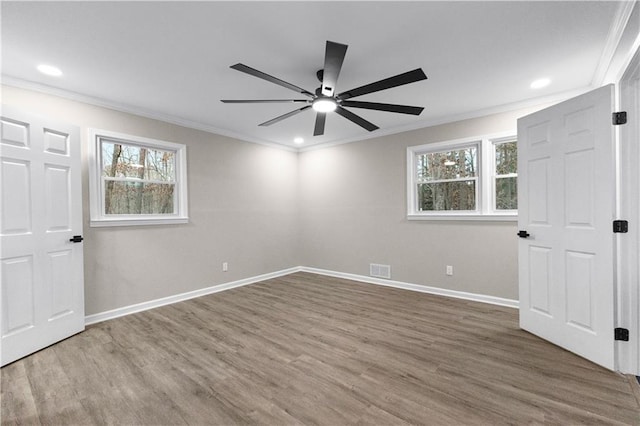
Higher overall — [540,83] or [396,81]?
[540,83]

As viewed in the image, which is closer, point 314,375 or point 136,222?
point 314,375

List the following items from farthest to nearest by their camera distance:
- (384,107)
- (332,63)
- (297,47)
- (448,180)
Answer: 1. (448,180)
2. (384,107)
3. (297,47)
4. (332,63)

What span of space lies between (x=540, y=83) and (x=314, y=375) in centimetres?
372

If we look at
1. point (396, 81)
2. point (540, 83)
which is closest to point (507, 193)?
point (540, 83)

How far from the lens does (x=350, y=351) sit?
2521 millimetres

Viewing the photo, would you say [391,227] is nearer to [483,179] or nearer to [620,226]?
[483,179]

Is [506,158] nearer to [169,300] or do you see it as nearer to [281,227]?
[281,227]

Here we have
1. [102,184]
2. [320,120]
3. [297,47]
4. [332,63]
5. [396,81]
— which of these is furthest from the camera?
[102,184]

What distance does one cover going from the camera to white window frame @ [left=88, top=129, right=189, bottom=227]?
3.30 m

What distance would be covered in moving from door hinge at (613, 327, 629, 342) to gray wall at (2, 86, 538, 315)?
1499 millimetres

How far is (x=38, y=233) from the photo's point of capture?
2639 millimetres

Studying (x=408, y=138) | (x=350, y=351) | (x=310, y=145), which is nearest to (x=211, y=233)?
(x=310, y=145)

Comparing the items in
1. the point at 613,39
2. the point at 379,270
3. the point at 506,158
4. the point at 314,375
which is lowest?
the point at 314,375

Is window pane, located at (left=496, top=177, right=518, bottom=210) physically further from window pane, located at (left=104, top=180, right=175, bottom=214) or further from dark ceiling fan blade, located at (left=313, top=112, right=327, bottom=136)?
window pane, located at (left=104, top=180, right=175, bottom=214)
